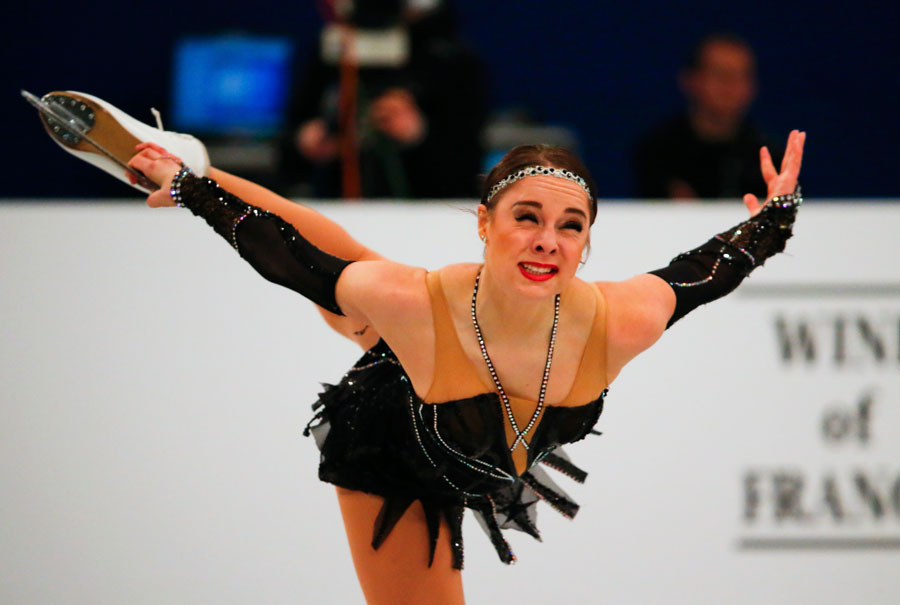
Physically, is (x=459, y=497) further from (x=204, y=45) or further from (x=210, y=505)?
(x=204, y=45)

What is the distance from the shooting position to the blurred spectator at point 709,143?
3.92m

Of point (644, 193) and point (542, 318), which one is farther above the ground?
point (644, 193)

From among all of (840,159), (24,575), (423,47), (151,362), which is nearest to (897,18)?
(840,159)

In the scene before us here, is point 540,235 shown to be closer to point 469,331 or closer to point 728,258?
point 469,331

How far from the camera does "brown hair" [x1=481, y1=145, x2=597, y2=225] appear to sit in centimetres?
192

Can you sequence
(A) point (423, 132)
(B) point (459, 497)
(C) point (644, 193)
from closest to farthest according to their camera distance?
(B) point (459, 497), (A) point (423, 132), (C) point (644, 193)

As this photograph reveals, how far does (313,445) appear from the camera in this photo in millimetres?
2967

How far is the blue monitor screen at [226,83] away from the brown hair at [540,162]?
284cm

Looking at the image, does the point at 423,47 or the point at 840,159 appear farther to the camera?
the point at 840,159

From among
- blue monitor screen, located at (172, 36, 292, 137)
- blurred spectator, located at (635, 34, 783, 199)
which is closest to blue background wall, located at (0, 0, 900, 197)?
blue monitor screen, located at (172, 36, 292, 137)

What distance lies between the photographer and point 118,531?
9.50 ft

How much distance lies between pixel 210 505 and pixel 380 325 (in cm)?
120

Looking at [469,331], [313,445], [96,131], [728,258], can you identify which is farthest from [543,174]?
[313,445]

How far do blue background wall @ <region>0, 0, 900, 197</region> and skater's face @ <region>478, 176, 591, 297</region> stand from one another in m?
3.47
